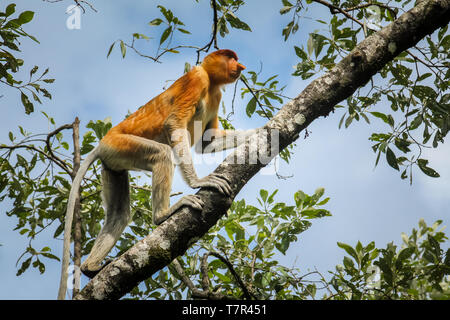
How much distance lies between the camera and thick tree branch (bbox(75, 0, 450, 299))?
2.27m

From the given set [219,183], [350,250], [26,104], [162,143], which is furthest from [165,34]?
[350,250]

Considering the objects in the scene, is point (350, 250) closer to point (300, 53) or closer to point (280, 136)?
point (280, 136)

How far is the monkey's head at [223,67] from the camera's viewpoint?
3779 mm

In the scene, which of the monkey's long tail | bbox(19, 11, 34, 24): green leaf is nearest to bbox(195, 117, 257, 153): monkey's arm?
the monkey's long tail

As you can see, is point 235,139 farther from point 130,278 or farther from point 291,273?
point 130,278

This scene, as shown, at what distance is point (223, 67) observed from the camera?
3.79 m

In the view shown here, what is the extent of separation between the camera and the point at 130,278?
7.42ft

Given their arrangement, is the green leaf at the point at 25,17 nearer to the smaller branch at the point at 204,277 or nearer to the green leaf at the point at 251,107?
the green leaf at the point at 251,107

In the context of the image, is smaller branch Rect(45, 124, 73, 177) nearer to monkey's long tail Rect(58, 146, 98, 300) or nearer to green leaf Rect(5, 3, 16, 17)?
monkey's long tail Rect(58, 146, 98, 300)

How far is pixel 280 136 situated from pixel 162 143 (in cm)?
105

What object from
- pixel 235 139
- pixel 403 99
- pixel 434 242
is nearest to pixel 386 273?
pixel 434 242

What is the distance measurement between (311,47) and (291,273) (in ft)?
5.43
